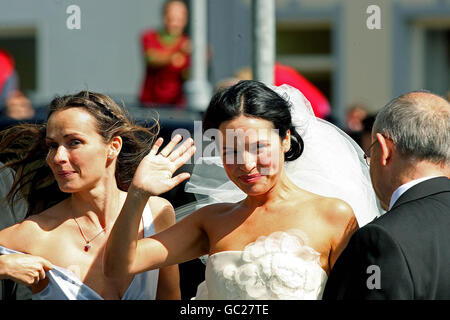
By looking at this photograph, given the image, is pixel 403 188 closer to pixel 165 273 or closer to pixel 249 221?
pixel 249 221

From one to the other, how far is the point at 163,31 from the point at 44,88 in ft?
13.2

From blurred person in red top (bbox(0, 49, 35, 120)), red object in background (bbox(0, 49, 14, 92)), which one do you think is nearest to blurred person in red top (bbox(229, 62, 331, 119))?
blurred person in red top (bbox(0, 49, 35, 120))

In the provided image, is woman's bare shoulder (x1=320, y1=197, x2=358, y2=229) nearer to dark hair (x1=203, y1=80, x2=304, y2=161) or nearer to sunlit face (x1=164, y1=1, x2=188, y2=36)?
dark hair (x1=203, y1=80, x2=304, y2=161)

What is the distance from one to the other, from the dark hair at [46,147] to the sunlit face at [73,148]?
0.04 metres

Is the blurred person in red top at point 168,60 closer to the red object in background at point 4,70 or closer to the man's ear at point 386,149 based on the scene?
the red object in background at point 4,70

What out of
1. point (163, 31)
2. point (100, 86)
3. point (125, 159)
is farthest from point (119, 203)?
point (100, 86)

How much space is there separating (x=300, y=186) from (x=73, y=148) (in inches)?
36.7

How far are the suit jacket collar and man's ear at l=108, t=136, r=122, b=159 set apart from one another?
1295 millimetres

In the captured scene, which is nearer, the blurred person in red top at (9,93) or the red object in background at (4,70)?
the blurred person in red top at (9,93)

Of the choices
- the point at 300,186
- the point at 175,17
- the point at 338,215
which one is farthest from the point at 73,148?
the point at 175,17

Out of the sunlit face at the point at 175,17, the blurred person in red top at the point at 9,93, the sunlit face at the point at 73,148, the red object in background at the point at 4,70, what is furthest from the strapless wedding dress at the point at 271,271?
the red object in background at the point at 4,70

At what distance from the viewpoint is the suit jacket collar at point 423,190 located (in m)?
2.80

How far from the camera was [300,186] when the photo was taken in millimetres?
3664
